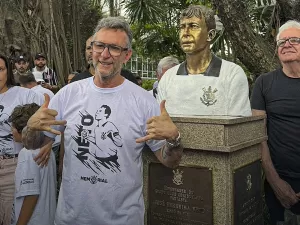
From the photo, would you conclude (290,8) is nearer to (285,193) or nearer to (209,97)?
(209,97)

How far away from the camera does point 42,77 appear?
20.5ft

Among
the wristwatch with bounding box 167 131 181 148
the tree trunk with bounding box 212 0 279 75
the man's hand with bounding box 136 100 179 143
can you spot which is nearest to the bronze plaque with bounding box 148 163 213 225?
the wristwatch with bounding box 167 131 181 148

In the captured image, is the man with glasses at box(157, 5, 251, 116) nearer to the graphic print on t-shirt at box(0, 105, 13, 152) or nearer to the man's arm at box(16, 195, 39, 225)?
the man's arm at box(16, 195, 39, 225)

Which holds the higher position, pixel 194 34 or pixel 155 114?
pixel 194 34

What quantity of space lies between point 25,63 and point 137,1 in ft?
20.3

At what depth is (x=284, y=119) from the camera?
2545mm

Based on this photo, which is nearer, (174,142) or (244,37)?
(174,142)

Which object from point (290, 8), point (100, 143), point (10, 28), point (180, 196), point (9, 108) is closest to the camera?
point (100, 143)

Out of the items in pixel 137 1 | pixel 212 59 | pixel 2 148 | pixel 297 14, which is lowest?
pixel 2 148

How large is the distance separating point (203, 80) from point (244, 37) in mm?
2130

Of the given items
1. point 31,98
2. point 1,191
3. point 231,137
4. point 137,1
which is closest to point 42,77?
point 31,98

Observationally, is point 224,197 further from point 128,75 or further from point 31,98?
point 31,98

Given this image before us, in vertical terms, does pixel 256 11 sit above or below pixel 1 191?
above

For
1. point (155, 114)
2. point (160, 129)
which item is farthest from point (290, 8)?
point (160, 129)
